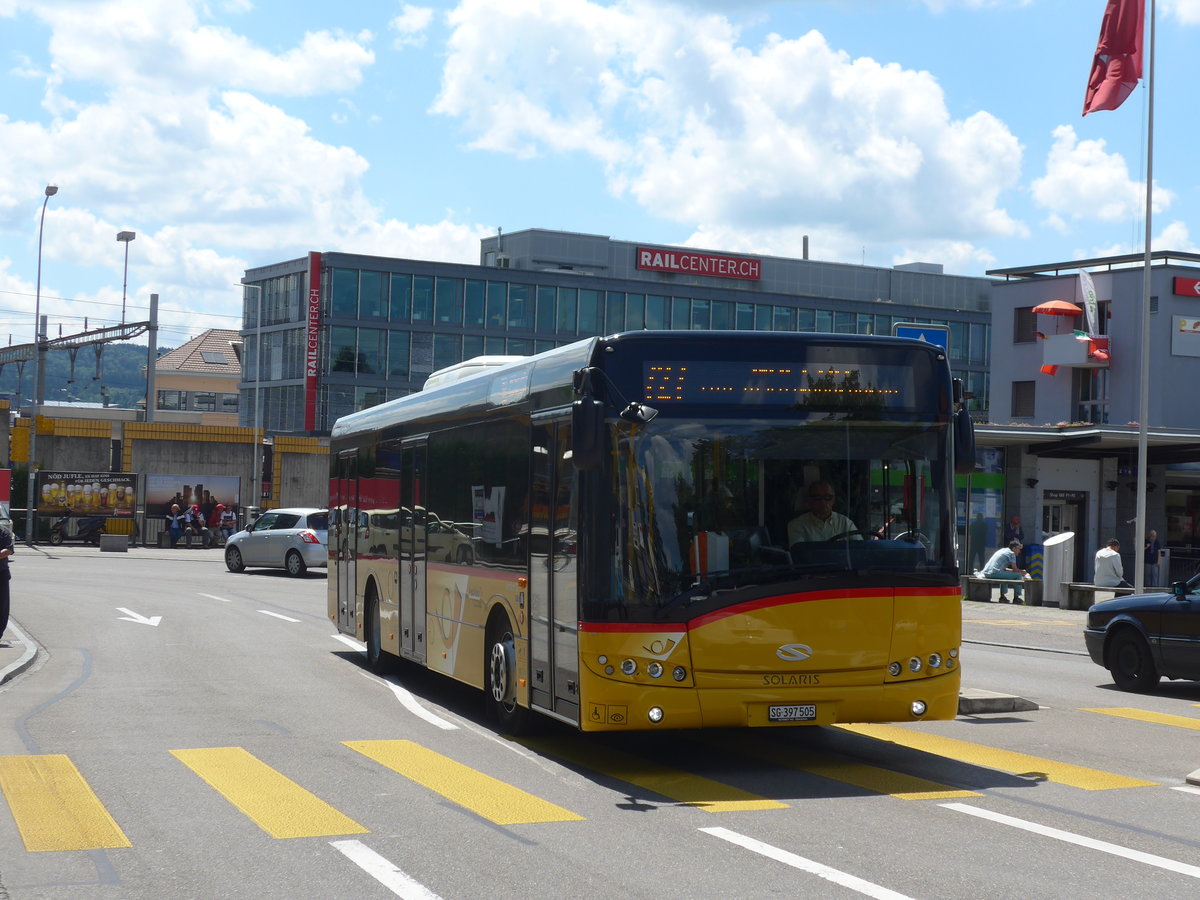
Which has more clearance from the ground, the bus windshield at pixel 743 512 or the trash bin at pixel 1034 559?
the bus windshield at pixel 743 512

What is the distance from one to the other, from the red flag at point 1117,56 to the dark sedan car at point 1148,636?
55.6ft

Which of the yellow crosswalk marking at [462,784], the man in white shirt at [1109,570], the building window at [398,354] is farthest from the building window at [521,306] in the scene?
the yellow crosswalk marking at [462,784]

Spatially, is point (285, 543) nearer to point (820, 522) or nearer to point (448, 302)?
point (820, 522)

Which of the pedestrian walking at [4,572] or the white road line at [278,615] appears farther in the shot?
the white road line at [278,615]

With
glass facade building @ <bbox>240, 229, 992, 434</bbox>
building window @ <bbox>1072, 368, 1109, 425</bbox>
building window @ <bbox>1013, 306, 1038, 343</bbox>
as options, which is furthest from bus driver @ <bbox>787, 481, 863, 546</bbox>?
glass facade building @ <bbox>240, 229, 992, 434</bbox>

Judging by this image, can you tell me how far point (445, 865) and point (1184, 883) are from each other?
11.0 ft

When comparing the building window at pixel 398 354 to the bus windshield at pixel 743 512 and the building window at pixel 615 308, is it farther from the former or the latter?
the bus windshield at pixel 743 512

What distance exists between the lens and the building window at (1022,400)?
62.1 meters

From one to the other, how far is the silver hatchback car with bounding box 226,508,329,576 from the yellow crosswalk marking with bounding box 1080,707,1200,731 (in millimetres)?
25808

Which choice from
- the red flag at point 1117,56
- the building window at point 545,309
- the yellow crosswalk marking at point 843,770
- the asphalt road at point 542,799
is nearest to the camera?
the asphalt road at point 542,799

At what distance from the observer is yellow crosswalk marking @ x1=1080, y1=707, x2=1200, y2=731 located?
43.9 ft

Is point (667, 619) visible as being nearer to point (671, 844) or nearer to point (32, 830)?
point (671, 844)

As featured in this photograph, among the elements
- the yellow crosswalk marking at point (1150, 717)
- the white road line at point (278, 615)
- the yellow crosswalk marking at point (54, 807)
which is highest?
the yellow crosswalk marking at point (54, 807)

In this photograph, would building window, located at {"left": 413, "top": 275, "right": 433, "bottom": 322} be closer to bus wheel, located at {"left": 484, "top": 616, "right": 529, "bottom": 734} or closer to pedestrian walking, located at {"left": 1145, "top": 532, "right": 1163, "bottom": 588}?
pedestrian walking, located at {"left": 1145, "top": 532, "right": 1163, "bottom": 588}
